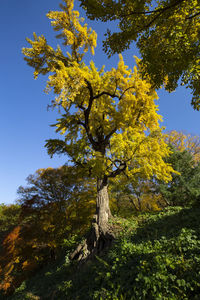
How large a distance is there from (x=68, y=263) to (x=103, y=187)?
3.82m

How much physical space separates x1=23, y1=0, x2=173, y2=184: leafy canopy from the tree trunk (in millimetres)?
1640

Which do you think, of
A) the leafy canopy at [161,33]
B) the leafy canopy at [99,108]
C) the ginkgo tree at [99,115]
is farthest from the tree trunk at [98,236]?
the leafy canopy at [161,33]

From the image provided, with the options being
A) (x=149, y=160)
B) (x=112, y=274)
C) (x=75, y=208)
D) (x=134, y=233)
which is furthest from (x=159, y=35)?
(x=75, y=208)

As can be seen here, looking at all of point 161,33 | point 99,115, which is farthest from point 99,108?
point 161,33

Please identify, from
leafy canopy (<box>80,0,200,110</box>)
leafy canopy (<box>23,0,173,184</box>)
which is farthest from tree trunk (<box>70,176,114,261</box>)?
leafy canopy (<box>80,0,200,110</box>)

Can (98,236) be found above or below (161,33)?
below

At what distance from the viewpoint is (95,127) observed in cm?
835

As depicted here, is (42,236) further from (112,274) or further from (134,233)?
(112,274)

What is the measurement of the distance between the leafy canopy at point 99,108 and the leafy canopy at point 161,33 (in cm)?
252

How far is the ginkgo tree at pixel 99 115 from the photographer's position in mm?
6172

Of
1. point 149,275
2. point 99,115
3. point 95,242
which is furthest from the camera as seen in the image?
point 99,115

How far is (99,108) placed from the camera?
7961 millimetres

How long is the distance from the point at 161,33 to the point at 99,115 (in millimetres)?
4622

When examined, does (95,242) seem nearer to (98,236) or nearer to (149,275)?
(98,236)
